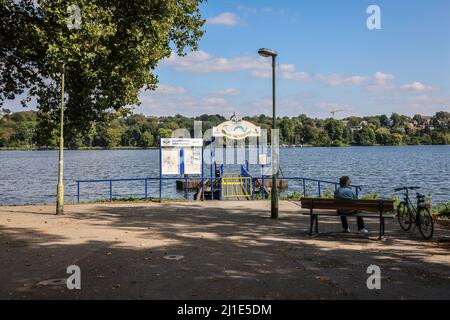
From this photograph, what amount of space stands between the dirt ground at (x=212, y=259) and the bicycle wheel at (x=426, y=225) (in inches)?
9.0

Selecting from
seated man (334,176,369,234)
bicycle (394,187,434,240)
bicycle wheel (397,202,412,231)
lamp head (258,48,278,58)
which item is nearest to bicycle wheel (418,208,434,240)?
bicycle (394,187,434,240)

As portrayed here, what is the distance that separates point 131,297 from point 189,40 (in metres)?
16.1

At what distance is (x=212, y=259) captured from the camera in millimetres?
8570

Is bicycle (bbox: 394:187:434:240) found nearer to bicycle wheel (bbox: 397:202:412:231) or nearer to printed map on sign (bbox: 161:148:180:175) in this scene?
bicycle wheel (bbox: 397:202:412:231)

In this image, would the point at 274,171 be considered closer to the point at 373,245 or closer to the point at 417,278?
the point at 373,245

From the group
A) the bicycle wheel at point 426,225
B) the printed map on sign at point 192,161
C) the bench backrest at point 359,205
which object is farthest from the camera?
the printed map on sign at point 192,161

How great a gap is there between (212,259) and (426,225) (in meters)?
5.82

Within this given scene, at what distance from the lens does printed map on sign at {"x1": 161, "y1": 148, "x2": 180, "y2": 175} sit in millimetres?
21656

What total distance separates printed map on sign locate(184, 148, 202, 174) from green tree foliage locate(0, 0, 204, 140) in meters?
4.04

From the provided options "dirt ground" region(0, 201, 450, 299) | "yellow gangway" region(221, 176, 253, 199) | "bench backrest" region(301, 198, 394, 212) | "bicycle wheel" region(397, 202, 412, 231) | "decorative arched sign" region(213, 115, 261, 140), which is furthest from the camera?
"yellow gangway" region(221, 176, 253, 199)

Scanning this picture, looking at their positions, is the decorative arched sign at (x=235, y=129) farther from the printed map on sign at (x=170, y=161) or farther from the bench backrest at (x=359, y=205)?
the bench backrest at (x=359, y=205)

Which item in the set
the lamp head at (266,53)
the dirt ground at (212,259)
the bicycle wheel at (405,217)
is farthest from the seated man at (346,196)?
the lamp head at (266,53)

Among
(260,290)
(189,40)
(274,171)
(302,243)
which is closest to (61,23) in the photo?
(189,40)

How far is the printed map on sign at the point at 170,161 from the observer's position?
2166 cm
